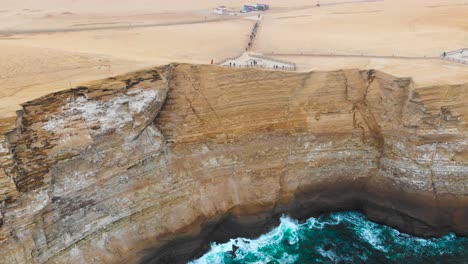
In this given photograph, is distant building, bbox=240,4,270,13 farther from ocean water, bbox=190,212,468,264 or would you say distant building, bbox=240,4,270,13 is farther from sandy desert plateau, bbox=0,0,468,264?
ocean water, bbox=190,212,468,264

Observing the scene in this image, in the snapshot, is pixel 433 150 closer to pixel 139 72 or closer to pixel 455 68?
pixel 455 68

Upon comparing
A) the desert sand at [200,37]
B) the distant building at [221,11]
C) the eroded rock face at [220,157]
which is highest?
the distant building at [221,11]

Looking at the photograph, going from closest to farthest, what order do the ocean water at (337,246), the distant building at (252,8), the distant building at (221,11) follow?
the ocean water at (337,246) → the distant building at (221,11) → the distant building at (252,8)

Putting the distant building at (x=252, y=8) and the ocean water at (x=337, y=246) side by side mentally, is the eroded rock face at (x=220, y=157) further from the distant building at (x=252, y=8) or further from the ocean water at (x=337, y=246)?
the distant building at (x=252, y=8)

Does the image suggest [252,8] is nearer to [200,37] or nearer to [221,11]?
[221,11]

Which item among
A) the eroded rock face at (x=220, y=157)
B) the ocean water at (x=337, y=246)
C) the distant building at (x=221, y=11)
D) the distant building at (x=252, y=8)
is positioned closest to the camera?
the eroded rock face at (x=220, y=157)

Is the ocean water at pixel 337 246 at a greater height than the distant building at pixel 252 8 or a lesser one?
lesser

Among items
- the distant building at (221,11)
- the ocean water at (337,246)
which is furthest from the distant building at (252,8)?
the ocean water at (337,246)
